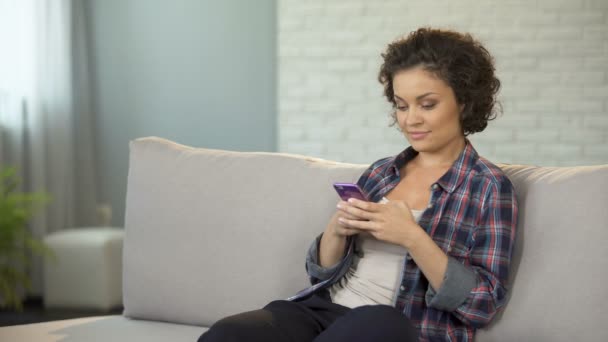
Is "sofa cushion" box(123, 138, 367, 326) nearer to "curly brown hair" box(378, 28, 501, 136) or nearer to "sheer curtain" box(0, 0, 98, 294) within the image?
"curly brown hair" box(378, 28, 501, 136)

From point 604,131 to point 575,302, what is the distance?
2.82 meters

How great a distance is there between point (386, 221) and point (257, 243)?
19.9 inches

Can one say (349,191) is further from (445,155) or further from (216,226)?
(216,226)

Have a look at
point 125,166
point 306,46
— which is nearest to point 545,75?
point 306,46

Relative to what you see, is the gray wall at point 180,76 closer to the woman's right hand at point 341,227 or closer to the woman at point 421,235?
the woman at point 421,235

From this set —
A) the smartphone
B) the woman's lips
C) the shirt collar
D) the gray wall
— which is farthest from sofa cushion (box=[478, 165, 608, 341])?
the gray wall

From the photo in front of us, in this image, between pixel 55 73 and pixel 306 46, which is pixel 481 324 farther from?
pixel 55 73

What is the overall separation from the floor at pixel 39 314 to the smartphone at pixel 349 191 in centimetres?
266

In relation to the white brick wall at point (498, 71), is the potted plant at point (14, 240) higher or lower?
lower

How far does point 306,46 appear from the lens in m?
4.40

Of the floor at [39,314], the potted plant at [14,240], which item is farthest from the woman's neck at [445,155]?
the floor at [39,314]

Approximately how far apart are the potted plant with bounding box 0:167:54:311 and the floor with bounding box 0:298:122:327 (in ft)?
0.17

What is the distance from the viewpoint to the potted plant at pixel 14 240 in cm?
327

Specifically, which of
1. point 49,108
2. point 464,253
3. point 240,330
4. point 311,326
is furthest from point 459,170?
point 49,108
